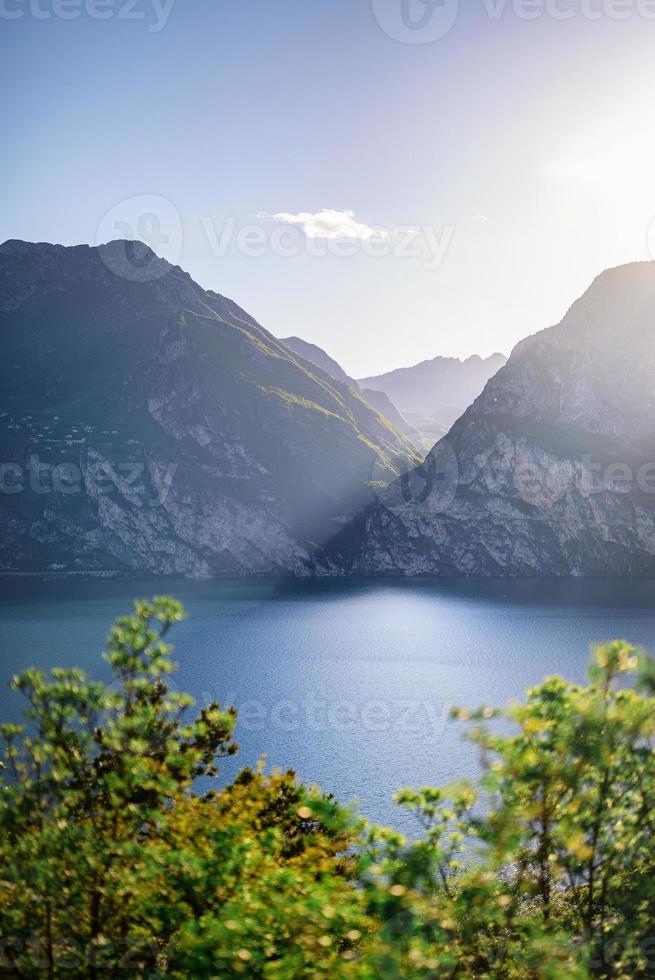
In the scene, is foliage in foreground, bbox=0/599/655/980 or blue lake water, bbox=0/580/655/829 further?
blue lake water, bbox=0/580/655/829

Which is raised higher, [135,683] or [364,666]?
[135,683]

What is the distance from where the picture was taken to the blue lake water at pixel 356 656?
64.5 meters

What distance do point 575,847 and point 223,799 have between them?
11255 millimetres

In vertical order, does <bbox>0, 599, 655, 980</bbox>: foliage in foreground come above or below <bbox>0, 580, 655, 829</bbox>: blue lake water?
above

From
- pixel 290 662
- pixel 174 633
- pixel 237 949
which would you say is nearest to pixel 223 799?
pixel 237 949

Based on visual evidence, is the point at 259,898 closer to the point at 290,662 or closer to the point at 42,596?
the point at 290,662

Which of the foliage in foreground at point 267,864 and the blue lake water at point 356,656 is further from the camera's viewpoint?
the blue lake water at point 356,656

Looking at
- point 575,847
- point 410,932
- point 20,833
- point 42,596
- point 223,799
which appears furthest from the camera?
point 42,596

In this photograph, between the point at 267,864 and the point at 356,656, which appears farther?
the point at 356,656

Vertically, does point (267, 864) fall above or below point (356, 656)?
above

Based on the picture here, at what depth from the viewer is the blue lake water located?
64.5m

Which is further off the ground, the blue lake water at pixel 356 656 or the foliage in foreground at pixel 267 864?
the foliage in foreground at pixel 267 864

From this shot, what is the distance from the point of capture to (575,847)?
31.0ft

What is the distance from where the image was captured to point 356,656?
112 meters
